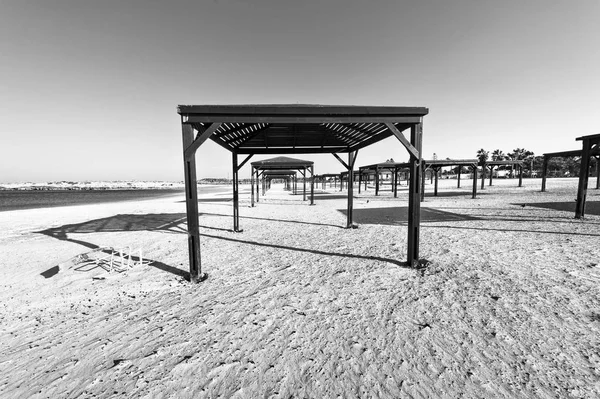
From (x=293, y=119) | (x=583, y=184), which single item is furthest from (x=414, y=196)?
(x=583, y=184)

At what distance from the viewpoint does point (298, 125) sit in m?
6.18

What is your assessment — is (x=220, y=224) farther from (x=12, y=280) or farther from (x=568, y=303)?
(x=568, y=303)

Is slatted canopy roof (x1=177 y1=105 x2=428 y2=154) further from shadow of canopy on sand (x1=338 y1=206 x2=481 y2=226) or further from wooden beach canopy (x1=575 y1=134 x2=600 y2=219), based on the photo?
wooden beach canopy (x1=575 y1=134 x2=600 y2=219)

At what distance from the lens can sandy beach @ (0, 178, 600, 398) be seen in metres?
2.08

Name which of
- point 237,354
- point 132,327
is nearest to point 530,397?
point 237,354

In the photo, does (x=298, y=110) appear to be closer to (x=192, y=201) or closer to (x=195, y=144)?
(x=195, y=144)

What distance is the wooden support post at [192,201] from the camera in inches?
160

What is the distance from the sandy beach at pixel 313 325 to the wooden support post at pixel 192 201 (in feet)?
0.94

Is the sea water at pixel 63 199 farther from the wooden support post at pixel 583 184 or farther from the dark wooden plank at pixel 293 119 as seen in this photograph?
the wooden support post at pixel 583 184

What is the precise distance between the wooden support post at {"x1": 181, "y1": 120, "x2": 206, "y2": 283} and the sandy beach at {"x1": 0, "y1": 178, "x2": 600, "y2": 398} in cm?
29

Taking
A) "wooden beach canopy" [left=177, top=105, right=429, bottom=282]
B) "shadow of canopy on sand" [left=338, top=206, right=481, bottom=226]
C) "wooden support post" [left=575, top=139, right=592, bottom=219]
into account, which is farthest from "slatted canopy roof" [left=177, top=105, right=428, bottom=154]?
"wooden support post" [left=575, top=139, right=592, bottom=219]

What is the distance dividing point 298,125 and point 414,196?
3323mm

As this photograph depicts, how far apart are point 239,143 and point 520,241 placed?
332 inches

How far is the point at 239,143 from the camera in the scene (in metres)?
7.89
